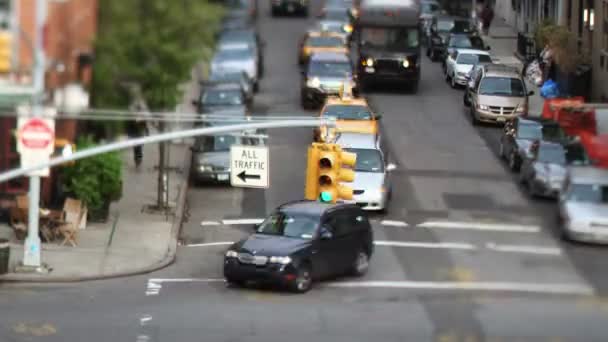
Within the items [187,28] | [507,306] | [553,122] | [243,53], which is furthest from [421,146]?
[187,28]

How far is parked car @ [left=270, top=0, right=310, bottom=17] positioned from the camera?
92312 millimetres

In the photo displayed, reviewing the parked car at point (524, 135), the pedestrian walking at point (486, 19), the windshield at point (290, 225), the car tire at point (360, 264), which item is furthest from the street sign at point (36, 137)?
the pedestrian walking at point (486, 19)

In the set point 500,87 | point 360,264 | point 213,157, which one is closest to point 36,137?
point 360,264

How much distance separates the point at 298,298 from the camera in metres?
37.8

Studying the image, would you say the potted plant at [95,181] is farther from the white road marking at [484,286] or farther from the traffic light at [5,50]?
the traffic light at [5,50]

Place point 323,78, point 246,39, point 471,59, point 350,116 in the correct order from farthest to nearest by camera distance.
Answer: point 246,39, point 471,59, point 323,78, point 350,116

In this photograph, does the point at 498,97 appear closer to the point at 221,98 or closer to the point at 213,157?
the point at 221,98

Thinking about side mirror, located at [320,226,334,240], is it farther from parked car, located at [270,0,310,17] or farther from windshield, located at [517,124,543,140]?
parked car, located at [270,0,310,17]

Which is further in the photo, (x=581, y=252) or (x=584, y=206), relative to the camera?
(x=584, y=206)

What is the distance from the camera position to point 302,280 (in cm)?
3825

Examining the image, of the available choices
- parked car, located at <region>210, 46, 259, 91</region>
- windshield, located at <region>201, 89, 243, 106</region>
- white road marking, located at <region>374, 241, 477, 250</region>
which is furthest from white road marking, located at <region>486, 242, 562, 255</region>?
parked car, located at <region>210, 46, 259, 91</region>

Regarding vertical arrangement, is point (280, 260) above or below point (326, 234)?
below

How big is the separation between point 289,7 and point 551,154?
44.8 m

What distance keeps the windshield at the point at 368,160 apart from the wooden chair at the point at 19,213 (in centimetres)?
906
